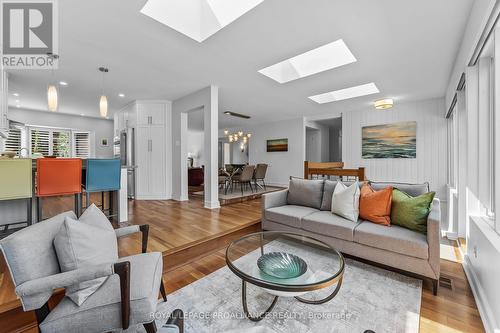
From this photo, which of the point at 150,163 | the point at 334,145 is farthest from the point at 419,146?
the point at 150,163

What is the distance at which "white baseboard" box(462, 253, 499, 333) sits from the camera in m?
1.36

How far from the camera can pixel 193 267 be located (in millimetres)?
2252

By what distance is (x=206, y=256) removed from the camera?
2.52 m

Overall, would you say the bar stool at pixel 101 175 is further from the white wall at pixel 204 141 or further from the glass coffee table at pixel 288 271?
the glass coffee table at pixel 288 271

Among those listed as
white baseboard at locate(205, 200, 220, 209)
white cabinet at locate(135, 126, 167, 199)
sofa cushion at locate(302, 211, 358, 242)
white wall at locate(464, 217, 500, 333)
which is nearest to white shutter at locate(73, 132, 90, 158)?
white cabinet at locate(135, 126, 167, 199)

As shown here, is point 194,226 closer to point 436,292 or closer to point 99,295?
point 99,295

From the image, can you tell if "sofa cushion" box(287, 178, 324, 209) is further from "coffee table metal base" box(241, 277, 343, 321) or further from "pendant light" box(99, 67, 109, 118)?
"pendant light" box(99, 67, 109, 118)

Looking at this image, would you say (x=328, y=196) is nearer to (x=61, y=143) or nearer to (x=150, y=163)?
(x=150, y=163)

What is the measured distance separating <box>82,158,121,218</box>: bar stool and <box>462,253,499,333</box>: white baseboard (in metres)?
3.86

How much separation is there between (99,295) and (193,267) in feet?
4.04

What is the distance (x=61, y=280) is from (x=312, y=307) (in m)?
1.64

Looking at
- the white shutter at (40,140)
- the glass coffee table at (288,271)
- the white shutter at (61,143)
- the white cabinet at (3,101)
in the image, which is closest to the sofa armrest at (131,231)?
the glass coffee table at (288,271)

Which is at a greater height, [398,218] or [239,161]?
[239,161]

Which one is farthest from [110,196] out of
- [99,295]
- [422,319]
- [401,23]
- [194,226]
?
[401,23]
